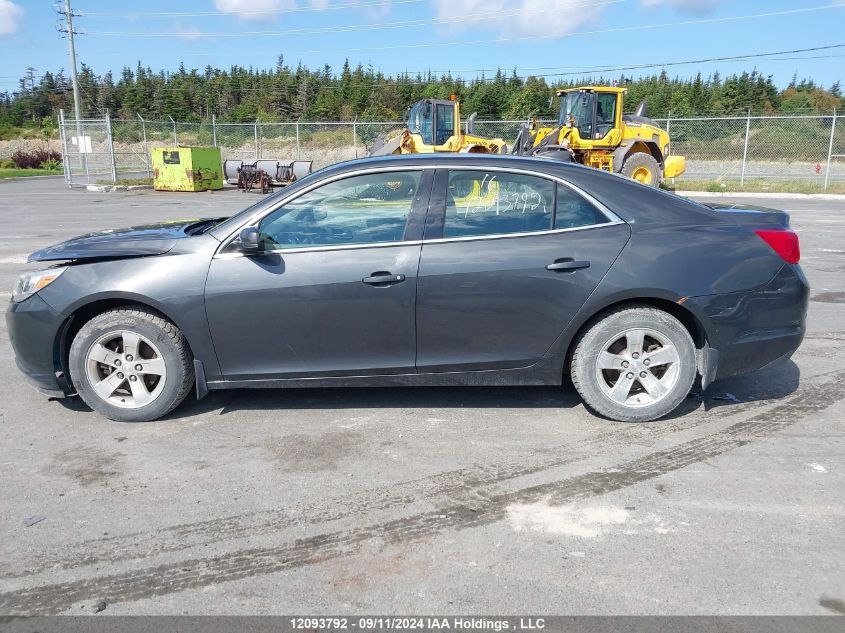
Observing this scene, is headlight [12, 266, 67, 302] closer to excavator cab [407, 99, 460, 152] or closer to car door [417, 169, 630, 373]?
car door [417, 169, 630, 373]

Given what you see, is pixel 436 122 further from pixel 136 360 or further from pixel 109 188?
pixel 136 360

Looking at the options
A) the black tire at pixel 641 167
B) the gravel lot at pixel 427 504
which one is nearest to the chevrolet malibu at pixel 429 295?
the gravel lot at pixel 427 504

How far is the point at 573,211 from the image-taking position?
14.2ft

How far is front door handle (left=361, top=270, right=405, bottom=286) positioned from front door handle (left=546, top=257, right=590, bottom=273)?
3.02 ft

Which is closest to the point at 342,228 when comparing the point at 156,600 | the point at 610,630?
the point at 156,600

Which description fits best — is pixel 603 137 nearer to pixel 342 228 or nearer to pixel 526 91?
pixel 342 228

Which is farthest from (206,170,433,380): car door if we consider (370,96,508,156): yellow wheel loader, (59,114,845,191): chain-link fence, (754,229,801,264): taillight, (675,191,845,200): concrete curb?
(59,114,845,191): chain-link fence

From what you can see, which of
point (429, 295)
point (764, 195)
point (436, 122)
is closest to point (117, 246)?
point (429, 295)

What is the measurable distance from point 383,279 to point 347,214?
54 cm

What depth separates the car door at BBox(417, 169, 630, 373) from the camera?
418cm

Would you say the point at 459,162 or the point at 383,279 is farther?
the point at 459,162

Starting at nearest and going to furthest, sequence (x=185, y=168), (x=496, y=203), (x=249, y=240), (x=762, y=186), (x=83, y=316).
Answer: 1. (x=249, y=240)
2. (x=496, y=203)
3. (x=83, y=316)
4. (x=185, y=168)
5. (x=762, y=186)

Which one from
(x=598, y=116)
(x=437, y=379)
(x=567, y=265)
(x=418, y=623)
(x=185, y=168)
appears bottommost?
(x=418, y=623)

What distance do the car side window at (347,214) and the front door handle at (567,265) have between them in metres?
0.96
